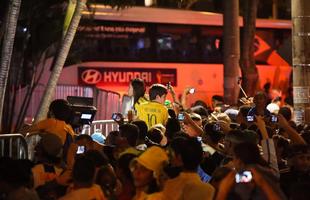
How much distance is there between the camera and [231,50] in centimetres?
1802

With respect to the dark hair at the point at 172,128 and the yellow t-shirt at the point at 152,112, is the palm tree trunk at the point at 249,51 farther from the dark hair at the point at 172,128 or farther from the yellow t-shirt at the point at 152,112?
the dark hair at the point at 172,128

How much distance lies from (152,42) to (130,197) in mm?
16882

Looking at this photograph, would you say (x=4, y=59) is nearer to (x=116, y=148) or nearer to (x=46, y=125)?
(x=46, y=125)

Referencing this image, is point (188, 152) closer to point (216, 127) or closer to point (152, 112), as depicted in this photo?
point (216, 127)

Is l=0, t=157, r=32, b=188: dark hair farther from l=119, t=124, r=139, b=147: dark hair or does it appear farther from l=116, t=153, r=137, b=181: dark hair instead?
l=119, t=124, r=139, b=147: dark hair

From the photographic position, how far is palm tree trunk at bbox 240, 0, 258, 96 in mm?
20812

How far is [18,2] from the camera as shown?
11.1 m

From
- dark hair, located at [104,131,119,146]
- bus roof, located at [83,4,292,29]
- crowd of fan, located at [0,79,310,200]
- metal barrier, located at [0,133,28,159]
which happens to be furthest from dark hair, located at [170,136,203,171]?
bus roof, located at [83,4,292,29]

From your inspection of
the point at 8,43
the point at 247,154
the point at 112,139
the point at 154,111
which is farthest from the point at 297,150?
the point at 8,43

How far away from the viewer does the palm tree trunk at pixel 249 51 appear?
20.8 meters

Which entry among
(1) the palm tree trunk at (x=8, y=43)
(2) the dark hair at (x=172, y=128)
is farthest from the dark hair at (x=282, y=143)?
(1) the palm tree trunk at (x=8, y=43)

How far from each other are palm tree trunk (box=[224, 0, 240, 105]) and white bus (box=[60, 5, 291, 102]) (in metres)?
3.83

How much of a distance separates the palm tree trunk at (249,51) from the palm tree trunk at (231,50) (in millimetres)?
2698

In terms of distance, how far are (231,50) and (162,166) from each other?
1264cm
